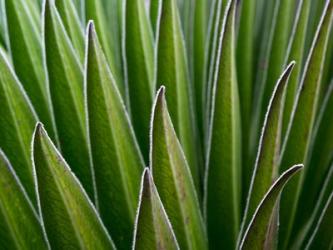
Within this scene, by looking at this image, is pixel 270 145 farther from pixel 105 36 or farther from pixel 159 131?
pixel 105 36

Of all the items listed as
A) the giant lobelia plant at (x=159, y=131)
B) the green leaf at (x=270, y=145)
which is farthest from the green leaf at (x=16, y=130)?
the green leaf at (x=270, y=145)

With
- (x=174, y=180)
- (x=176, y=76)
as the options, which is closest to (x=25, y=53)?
(x=176, y=76)

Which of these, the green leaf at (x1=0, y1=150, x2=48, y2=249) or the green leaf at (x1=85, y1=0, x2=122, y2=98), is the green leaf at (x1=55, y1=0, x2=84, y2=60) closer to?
the green leaf at (x1=85, y1=0, x2=122, y2=98)

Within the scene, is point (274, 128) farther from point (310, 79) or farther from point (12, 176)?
point (12, 176)

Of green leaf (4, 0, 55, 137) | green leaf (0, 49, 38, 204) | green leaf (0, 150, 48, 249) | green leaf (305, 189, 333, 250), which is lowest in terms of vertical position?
green leaf (305, 189, 333, 250)

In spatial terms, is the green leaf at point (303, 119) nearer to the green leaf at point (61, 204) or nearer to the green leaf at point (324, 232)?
the green leaf at point (324, 232)

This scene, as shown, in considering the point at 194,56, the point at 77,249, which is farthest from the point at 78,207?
the point at 194,56

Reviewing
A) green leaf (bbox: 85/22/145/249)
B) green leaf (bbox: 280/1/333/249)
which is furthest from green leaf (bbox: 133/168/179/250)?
green leaf (bbox: 280/1/333/249)
